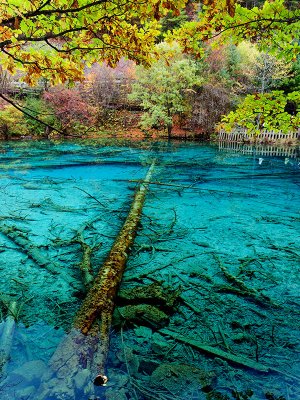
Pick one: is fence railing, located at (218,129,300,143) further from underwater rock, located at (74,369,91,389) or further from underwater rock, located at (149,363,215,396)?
underwater rock, located at (74,369,91,389)

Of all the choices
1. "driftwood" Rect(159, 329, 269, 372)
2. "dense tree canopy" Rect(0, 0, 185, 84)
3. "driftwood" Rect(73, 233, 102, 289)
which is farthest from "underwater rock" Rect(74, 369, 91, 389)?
"dense tree canopy" Rect(0, 0, 185, 84)

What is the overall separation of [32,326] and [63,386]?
0.94 metres

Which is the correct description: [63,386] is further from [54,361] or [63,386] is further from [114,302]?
[114,302]

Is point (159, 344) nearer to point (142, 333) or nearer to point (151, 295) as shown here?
point (142, 333)

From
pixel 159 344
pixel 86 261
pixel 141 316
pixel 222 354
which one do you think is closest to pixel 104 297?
pixel 141 316

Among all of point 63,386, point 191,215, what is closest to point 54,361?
point 63,386

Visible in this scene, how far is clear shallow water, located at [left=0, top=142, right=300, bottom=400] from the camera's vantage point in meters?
2.12

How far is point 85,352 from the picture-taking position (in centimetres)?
219

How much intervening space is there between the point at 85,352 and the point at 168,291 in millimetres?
1327

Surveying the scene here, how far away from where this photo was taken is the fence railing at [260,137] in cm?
2011

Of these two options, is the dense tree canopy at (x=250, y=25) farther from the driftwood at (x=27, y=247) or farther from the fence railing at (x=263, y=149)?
the fence railing at (x=263, y=149)

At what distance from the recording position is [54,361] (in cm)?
211

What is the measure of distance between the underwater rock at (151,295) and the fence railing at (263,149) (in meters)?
14.5

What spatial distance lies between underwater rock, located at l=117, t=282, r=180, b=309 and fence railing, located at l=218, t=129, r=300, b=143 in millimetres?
18393
